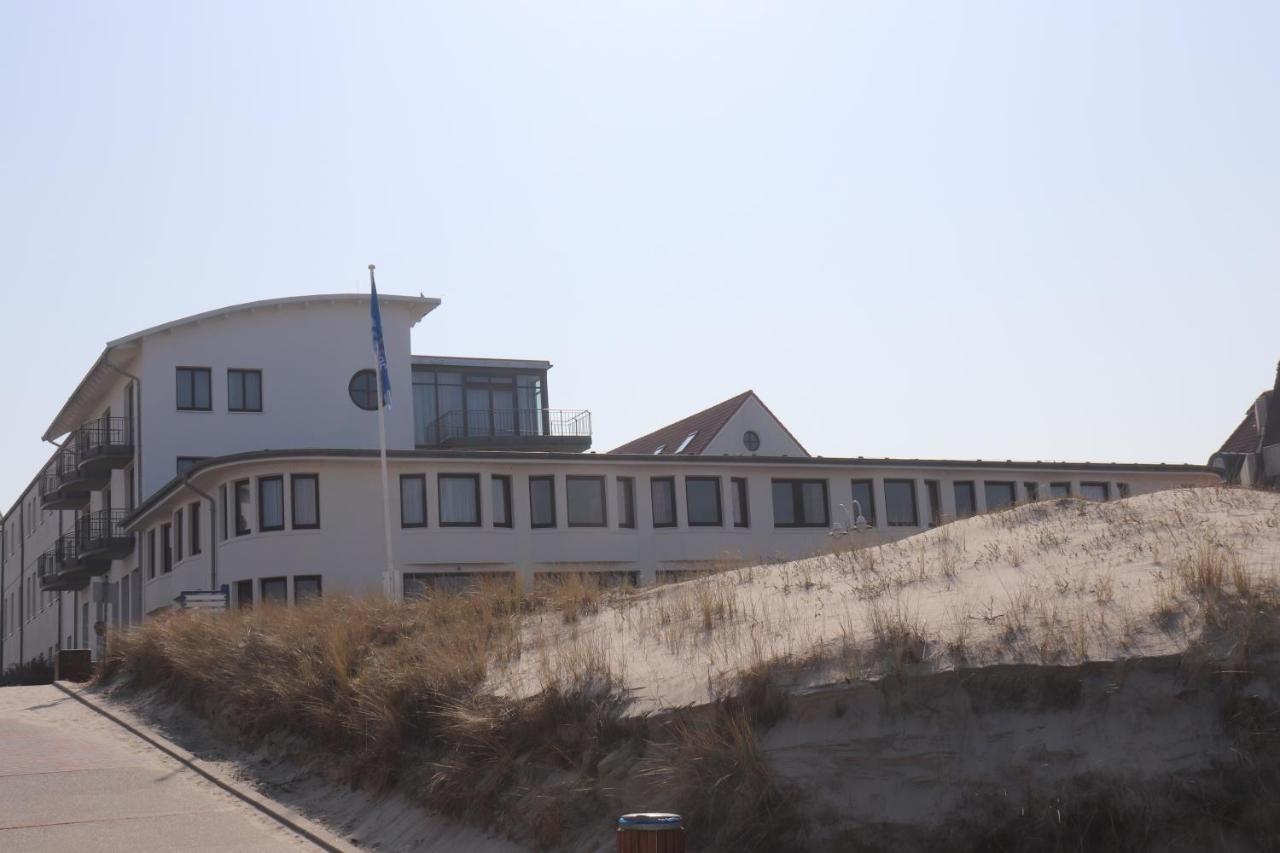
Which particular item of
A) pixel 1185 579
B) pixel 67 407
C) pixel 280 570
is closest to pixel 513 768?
pixel 1185 579

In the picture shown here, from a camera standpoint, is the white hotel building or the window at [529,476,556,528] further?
the window at [529,476,556,528]

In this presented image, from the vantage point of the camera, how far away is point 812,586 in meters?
14.3

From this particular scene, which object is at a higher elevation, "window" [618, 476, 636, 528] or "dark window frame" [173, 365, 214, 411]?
"dark window frame" [173, 365, 214, 411]

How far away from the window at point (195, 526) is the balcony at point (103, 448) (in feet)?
25.8

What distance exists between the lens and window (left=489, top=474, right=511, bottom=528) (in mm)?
39344

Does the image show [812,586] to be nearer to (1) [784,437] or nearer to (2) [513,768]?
(2) [513,768]

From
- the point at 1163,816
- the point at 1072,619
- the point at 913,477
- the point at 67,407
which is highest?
the point at 67,407

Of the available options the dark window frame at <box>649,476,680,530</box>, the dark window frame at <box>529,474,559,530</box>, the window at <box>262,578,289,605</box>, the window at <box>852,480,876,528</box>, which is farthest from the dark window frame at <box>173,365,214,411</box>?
the window at <box>852,480,876,528</box>

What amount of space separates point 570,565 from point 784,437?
722 inches

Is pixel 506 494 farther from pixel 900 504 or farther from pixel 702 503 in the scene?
pixel 900 504

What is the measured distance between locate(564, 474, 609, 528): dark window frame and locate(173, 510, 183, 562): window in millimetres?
11340

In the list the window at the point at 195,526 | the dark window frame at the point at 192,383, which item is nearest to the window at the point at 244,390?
the dark window frame at the point at 192,383

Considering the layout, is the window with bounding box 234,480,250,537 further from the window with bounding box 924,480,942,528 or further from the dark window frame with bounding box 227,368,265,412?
the window with bounding box 924,480,942,528

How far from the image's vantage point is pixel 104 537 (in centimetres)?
A: 4981
